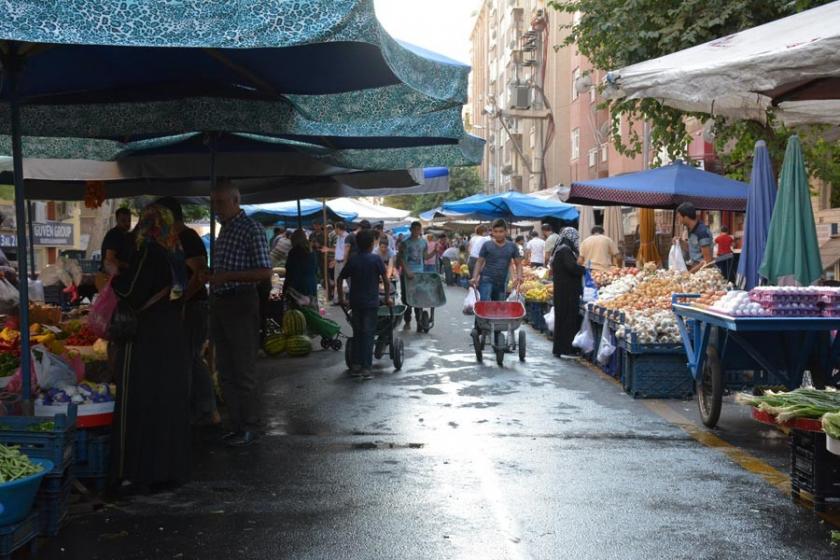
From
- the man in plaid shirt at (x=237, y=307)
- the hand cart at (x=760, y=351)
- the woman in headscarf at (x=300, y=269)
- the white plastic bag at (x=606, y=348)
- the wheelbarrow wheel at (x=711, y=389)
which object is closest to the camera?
the hand cart at (x=760, y=351)

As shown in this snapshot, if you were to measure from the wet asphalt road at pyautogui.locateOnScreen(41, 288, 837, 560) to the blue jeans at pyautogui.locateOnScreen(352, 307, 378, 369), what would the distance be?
63.1 inches

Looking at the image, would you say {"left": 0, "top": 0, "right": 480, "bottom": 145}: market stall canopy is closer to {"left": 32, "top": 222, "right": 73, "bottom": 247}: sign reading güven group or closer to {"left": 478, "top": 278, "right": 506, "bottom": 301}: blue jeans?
{"left": 478, "top": 278, "right": 506, "bottom": 301}: blue jeans

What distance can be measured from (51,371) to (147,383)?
809 mm

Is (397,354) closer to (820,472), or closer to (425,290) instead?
(425,290)

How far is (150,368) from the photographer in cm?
616

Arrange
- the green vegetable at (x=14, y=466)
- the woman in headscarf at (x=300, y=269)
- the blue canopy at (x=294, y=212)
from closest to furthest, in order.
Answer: the green vegetable at (x=14, y=466) < the woman in headscarf at (x=300, y=269) < the blue canopy at (x=294, y=212)

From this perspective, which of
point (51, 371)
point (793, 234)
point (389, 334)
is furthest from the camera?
point (389, 334)

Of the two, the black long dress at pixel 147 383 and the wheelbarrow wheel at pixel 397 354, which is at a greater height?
the black long dress at pixel 147 383

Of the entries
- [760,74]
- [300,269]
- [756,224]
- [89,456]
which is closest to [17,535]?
[89,456]

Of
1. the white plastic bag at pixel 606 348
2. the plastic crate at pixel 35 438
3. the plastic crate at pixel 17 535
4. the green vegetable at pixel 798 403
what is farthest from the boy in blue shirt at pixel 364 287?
the plastic crate at pixel 17 535

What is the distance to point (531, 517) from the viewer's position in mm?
5742

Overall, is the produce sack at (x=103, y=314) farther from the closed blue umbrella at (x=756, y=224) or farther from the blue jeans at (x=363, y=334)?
the closed blue umbrella at (x=756, y=224)

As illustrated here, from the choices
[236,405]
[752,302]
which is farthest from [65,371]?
[752,302]

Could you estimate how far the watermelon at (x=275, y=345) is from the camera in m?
13.8
